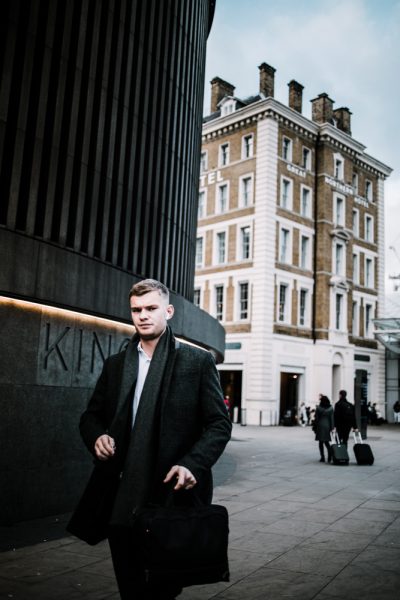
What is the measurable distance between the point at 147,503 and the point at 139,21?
9.25 metres

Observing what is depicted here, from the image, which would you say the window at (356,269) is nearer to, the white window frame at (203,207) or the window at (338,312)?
the window at (338,312)

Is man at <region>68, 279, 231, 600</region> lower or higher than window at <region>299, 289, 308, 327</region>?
lower

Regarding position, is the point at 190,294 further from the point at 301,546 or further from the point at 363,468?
the point at 301,546

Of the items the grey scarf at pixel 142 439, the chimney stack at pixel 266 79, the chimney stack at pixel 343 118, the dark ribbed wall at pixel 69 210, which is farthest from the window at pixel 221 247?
the grey scarf at pixel 142 439

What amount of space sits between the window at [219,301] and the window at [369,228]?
40.2ft

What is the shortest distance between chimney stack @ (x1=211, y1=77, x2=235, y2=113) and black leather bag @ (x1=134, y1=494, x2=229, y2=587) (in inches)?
1573

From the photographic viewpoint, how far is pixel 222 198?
3728 cm

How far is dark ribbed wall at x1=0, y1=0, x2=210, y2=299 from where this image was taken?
7.55 metres

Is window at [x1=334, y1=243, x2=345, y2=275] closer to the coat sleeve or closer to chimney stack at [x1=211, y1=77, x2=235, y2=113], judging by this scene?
chimney stack at [x1=211, y1=77, x2=235, y2=113]

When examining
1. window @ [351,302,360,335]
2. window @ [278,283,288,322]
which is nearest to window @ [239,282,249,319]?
window @ [278,283,288,322]

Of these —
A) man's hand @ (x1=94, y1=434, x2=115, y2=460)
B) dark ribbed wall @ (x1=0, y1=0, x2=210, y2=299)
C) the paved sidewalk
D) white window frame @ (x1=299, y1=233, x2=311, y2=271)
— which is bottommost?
the paved sidewalk

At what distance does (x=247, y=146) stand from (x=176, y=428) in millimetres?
34601

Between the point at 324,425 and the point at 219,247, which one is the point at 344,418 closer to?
the point at 324,425

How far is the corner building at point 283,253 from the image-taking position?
3347 centimetres
